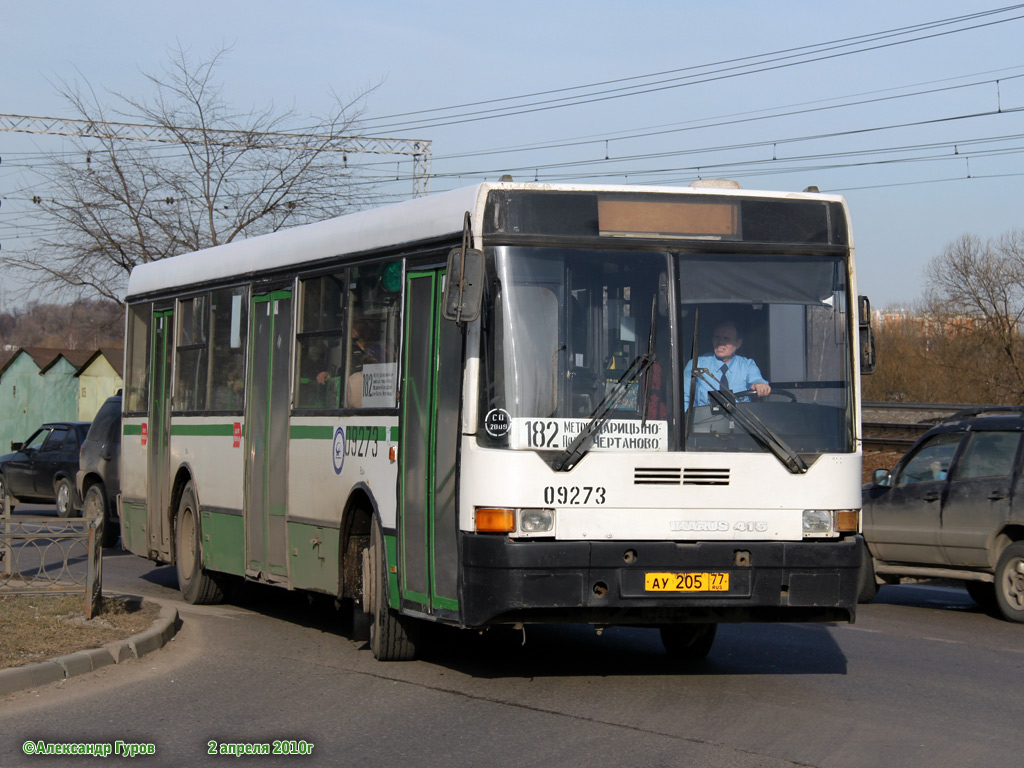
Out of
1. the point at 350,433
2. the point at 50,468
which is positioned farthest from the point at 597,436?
the point at 50,468

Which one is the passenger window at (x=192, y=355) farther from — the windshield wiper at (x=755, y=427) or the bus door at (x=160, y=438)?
the windshield wiper at (x=755, y=427)

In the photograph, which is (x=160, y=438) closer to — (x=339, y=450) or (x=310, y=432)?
(x=310, y=432)

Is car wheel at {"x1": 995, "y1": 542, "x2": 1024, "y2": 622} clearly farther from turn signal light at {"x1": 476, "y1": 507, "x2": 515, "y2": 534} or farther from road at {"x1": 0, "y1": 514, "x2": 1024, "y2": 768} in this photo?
turn signal light at {"x1": 476, "y1": 507, "x2": 515, "y2": 534}

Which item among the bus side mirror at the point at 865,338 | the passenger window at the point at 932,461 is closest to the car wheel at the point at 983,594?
the passenger window at the point at 932,461

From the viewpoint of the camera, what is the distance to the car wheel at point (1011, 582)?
1286 cm

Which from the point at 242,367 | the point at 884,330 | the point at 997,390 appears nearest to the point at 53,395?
the point at 884,330

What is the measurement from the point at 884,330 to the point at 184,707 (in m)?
47.1

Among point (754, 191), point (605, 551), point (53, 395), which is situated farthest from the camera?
point (53, 395)

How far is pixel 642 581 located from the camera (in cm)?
788

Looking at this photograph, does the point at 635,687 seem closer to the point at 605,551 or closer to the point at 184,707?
the point at 605,551

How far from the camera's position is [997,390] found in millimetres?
43906

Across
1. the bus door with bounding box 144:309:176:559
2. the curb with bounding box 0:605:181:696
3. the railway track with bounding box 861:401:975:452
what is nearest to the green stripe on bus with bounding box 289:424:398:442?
the curb with bounding box 0:605:181:696

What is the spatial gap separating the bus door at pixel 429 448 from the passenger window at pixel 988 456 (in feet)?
22.8

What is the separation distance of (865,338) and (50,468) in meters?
21.5
